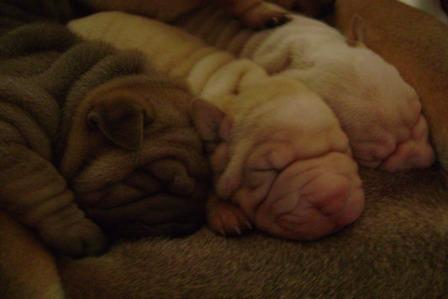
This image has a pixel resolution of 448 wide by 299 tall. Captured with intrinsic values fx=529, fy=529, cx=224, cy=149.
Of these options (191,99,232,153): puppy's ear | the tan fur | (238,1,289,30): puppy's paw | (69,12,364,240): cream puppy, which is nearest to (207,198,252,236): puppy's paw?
Result: (69,12,364,240): cream puppy

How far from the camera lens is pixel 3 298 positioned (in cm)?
85

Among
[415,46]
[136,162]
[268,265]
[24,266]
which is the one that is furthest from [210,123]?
[415,46]

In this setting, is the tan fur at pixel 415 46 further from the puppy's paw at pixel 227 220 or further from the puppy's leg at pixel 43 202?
the puppy's leg at pixel 43 202

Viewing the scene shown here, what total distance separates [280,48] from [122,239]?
0.58m

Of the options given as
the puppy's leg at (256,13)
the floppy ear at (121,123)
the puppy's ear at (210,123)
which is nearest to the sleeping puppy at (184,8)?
the puppy's leg at (256,13)

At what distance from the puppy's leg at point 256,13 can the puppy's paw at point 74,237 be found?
0.70 m

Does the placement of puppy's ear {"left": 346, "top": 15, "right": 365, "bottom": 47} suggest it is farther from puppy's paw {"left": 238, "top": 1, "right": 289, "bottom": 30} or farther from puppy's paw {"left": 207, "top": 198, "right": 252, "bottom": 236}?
puppy's paw {"left": 207, "top": 198, "right": 252, "bottom": 236}

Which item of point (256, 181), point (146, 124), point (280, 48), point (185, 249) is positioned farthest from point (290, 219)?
point (280, 48)

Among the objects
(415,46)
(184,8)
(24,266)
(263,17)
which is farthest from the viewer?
(184,8)

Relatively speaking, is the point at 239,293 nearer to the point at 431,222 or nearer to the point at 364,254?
the point at 364,254

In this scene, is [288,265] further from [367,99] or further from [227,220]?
[367,99]

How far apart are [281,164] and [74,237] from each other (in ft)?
1.33

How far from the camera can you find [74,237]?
98 centimetres

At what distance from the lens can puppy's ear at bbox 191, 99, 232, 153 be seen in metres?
1.04
